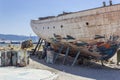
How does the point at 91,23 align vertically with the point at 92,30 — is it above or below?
above

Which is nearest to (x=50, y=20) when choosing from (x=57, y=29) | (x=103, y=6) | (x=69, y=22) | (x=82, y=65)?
(x=57, y=29)

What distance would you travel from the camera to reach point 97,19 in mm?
17141

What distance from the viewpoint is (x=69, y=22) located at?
19422 millimetres

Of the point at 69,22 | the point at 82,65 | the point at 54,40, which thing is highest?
the point at 69,22

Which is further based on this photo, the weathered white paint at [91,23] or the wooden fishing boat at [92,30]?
the wooden fishing boat at [92,30]

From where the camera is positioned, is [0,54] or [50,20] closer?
[0,54]

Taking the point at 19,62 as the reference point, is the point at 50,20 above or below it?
above

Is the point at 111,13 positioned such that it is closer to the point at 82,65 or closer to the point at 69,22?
the point at 69,22

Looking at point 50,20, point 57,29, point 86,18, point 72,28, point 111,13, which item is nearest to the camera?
point 111,13

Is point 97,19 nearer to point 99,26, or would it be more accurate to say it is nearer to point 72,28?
point 99,26

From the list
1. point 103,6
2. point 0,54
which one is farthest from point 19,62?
point 103,6

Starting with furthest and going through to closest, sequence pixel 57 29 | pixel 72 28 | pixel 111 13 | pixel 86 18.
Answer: pixel 57 29 → pixel 72 28 → pixel 86 18 → pixel 111 13

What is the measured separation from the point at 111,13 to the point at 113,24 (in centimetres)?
82

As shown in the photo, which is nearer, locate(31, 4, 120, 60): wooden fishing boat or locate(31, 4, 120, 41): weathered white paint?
locate(31, 4, 120, 41): weathered white paint
